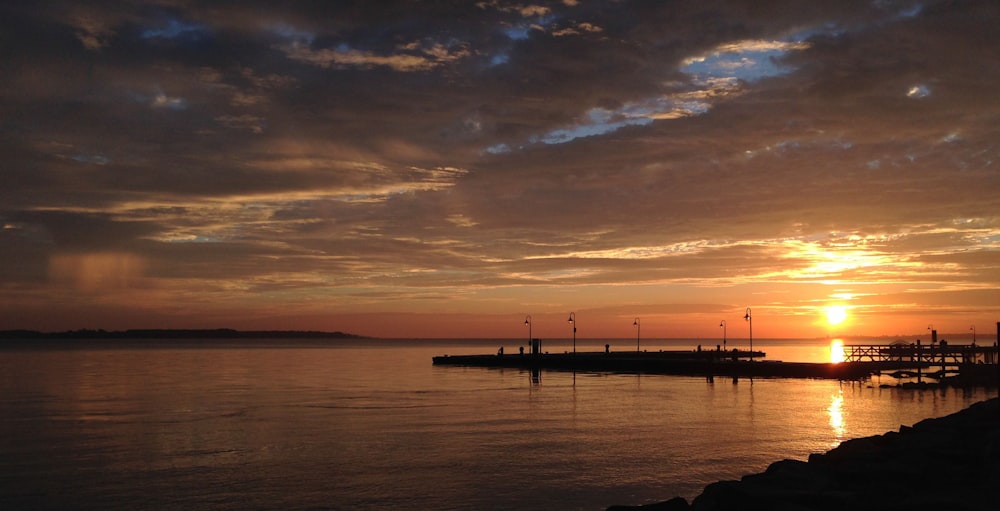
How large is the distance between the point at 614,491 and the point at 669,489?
167 cm

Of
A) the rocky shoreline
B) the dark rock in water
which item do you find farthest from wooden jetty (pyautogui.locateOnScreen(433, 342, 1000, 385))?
the dark rock in water

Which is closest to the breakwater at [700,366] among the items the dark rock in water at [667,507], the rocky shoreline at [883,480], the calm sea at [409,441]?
the calm sea at [409,441]

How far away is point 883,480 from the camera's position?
59.5 ft

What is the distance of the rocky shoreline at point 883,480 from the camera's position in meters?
15.3

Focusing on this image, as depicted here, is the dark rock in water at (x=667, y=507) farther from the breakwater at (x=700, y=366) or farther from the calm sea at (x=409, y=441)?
the breakwater at (x=700, y=366)

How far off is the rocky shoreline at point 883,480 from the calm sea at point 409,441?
3899mm

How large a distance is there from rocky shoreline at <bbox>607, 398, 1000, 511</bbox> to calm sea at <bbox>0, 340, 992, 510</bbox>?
3.90 metres

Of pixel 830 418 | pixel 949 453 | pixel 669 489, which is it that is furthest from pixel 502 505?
pixel 830 418

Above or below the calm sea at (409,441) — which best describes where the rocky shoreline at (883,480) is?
above

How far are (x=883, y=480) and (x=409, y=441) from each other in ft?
59.6

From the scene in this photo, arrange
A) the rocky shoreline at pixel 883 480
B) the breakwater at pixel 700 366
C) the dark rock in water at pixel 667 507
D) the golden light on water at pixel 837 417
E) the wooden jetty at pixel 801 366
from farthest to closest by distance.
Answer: the breakwater at pixel 700 366 < the wooden jetty at pixel 801 366 < the golden light on water at pixel 837 417 < the dark rock in water at pixel 667 507 < the rocky shoreline at pixel 883 480

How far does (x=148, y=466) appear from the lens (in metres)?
26.1

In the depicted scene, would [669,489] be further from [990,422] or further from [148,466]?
[148,466]

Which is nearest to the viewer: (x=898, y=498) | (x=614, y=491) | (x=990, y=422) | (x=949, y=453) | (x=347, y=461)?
(x=898, y=498)
